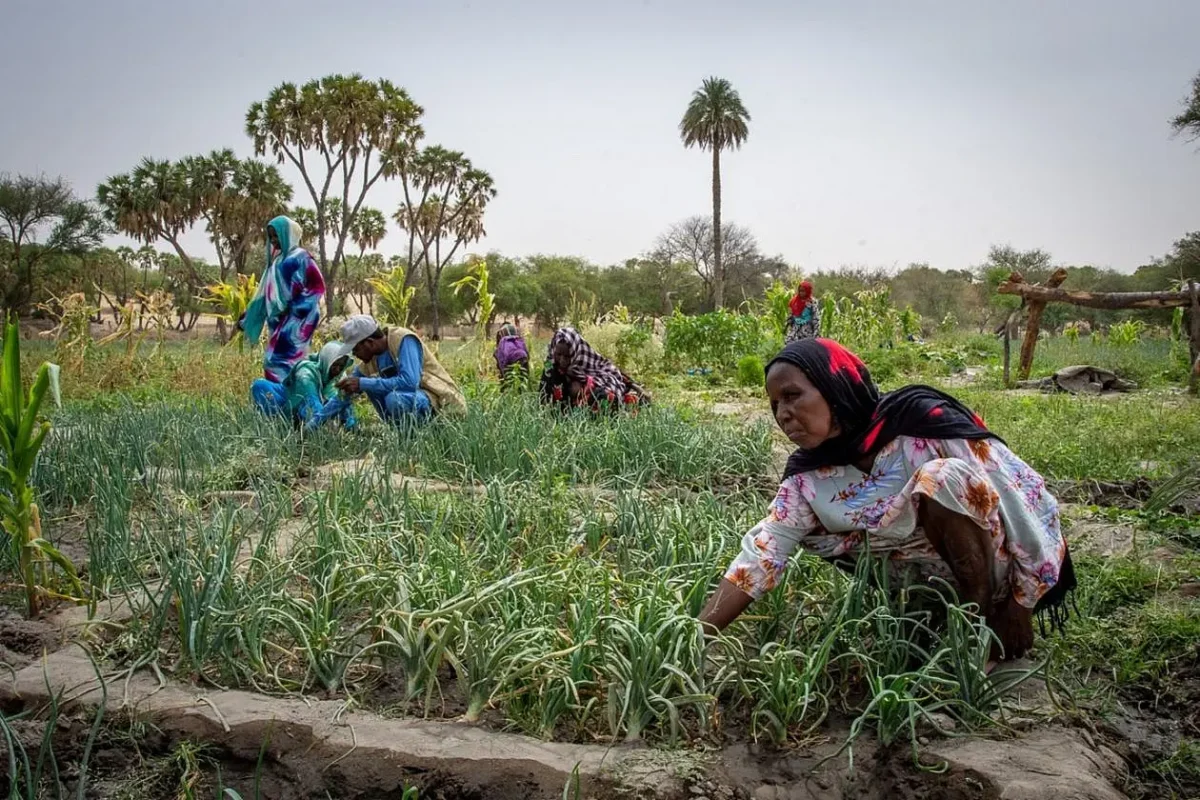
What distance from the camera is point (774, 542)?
2.29 metres

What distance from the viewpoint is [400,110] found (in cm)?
2692

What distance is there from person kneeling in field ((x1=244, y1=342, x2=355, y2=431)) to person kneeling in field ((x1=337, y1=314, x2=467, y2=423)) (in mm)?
131

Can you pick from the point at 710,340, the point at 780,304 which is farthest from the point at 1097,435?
the point at 780,304

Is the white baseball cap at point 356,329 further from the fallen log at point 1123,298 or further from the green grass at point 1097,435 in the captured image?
the fallen log at point 1123,298

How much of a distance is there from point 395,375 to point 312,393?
0.54 meters

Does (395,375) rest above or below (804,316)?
below

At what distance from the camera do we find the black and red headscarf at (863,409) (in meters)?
2.14

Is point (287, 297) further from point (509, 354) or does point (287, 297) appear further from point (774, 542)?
point (774, 542)

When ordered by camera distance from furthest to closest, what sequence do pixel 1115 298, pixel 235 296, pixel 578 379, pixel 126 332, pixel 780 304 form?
pixel 780 304, pixel 235 296, pixel 1115 298, pixel 126 332, pixel 578 379

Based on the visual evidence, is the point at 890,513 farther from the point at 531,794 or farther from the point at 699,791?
the point at 531,794

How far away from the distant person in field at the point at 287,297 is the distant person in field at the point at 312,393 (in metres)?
0.07

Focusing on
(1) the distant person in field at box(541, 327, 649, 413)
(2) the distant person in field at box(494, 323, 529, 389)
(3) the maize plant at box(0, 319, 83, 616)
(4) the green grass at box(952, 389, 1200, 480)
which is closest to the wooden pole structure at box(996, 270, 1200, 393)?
(4) the green grass at box(952, 389, 1200, 480)

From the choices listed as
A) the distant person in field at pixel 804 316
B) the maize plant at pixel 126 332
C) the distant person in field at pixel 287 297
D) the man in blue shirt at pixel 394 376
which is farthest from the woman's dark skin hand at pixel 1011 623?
the distant person in field at pixel 804 316

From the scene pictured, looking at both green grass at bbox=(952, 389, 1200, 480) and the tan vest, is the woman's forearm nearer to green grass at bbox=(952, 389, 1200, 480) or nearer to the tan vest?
green grass at bbox=(952, 389, 1200, 480)
